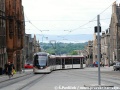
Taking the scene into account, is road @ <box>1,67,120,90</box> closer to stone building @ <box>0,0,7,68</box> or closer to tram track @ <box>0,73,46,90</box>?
tram track @ <box>0,73,46,90</box>

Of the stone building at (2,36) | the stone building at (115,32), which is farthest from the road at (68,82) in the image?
the stone building at (115,32)

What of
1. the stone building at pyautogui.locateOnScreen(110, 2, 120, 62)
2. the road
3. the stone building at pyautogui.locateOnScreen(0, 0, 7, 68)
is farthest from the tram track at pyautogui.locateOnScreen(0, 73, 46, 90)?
the stone building at pyautogui.locateOnScreen(110, 2, 120, 62)

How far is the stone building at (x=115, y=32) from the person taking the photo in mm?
119750

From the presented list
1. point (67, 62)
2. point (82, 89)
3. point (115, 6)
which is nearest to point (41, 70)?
point (67, 62)

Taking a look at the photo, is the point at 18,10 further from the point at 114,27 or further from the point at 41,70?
the point at 114,27

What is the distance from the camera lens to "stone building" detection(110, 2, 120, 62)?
120 m

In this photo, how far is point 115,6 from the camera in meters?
122

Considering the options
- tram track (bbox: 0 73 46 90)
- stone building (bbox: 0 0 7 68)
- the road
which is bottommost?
tram track (bbox: 0 73 46 90)

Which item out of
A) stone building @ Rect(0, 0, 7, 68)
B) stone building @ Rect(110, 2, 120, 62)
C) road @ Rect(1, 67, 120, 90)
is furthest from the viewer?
stone building @ Rect(110, 2, 120, 62)

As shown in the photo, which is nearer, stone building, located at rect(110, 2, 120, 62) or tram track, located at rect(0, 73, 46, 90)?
tram track, located at rect(0, 73, 46, 90)

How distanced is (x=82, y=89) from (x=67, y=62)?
65009 millimetres

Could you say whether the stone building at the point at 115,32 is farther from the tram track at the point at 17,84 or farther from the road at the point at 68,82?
the tram track at the point at 17,84

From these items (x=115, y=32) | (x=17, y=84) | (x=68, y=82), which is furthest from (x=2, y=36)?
(x=115, y=32)

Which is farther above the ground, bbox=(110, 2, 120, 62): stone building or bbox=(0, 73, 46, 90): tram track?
bbox=(110, 2, 120, 62): stone building
